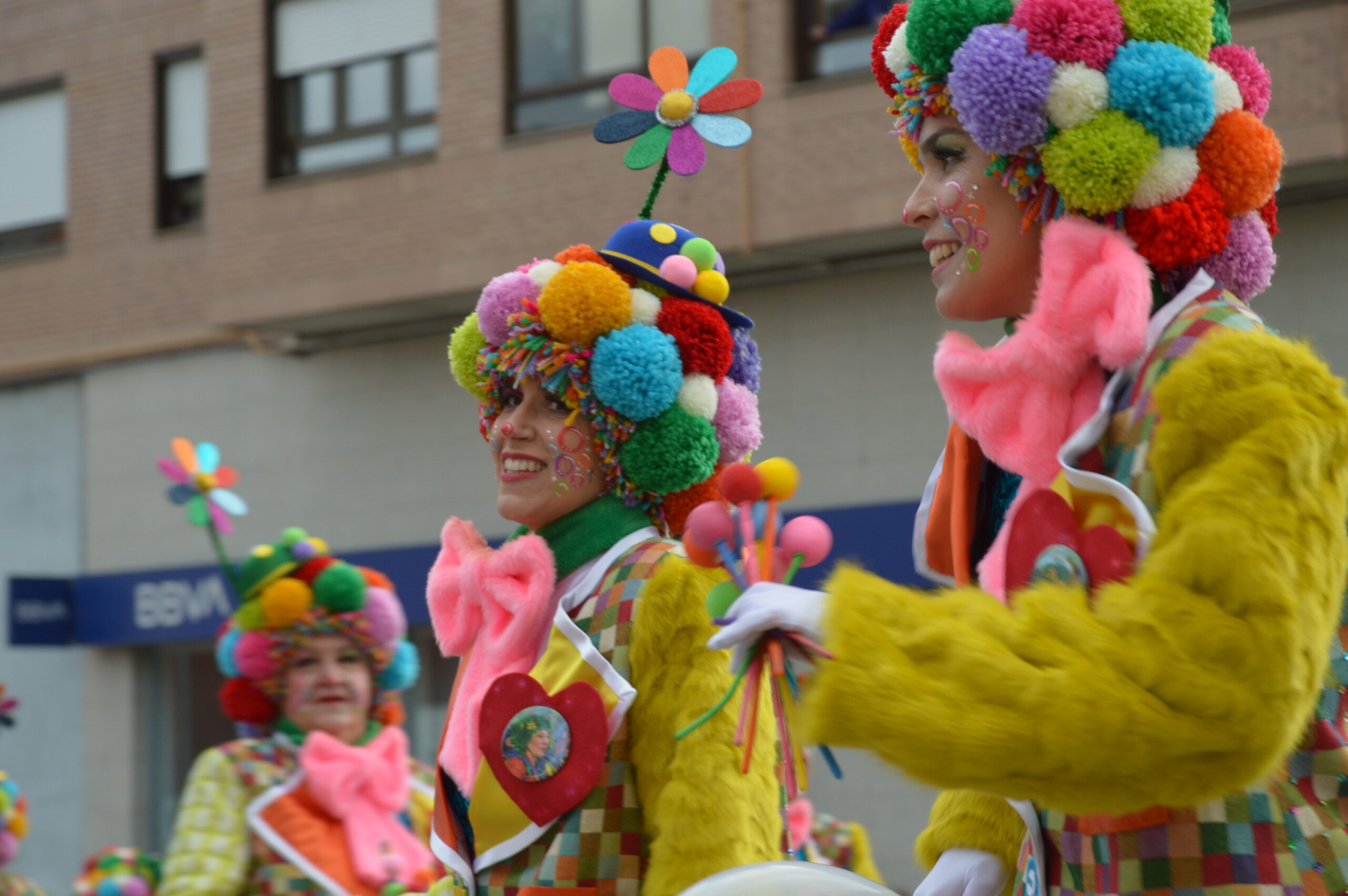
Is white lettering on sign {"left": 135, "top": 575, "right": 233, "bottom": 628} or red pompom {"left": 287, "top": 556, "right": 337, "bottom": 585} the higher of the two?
red pompom {"left": 287, "top": 556, "right": 337, "bottom": 585}

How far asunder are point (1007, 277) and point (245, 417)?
10702 mm

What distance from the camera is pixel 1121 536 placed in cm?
204

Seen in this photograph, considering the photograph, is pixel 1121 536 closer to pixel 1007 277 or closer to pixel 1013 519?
pixel 1013 519

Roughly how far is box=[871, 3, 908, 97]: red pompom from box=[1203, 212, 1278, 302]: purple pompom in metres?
0.56

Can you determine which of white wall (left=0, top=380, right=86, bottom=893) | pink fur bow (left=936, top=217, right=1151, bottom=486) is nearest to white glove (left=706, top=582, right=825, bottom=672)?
pink fur bow (left=936, top=217, right=1151, bottom=486)

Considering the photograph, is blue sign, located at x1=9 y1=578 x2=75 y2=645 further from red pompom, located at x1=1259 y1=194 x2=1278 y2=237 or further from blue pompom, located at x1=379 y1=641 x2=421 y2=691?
red pompom, located at x1=1259 y1=194 x2=1278 y2=237

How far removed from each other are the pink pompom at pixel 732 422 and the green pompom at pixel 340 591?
255 centimetres

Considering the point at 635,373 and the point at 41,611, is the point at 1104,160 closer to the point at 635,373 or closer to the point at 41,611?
the point at 635,373

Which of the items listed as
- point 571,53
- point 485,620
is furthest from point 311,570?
point 571,53

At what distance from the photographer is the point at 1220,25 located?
2.47 metres

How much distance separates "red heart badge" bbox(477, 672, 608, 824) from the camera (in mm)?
3035

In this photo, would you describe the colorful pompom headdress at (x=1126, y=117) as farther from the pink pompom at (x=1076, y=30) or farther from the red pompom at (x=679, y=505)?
the red pompom at (x=679, y=505)

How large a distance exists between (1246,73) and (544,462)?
160 centimetres

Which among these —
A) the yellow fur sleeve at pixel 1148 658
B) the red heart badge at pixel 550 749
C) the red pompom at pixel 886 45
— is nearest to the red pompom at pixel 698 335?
the red heart badge at pixel 550 749
